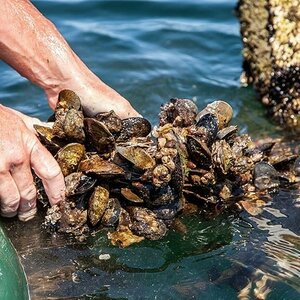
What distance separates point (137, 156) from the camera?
158 inches

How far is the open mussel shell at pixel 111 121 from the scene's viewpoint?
4262mm

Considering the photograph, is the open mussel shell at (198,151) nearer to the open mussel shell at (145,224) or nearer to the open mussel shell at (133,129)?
the open mussel shell at (133,129)

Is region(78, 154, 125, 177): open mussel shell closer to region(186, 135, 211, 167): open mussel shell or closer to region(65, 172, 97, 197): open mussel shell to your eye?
region(65, 172, 97, 197): open mussel shell

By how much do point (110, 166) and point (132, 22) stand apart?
7092mm

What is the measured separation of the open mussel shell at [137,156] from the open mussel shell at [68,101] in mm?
509

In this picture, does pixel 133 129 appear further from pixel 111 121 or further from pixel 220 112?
pixel 220 112

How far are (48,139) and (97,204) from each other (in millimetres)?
560

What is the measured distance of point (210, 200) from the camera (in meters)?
4.39

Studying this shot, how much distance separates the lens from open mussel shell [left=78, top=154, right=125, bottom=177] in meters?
3.98

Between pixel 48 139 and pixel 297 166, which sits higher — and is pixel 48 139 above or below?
above

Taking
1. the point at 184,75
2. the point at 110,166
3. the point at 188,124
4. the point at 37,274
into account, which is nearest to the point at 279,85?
the point at 184,75

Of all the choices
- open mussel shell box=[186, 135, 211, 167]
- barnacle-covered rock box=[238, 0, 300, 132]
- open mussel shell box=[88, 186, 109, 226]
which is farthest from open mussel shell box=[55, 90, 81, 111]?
barnacle-covered rock box=[238, 0, 300, 132]

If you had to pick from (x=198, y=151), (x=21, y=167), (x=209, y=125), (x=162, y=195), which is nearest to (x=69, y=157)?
(x=21, y=167)

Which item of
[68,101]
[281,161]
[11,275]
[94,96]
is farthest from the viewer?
[281,161]
